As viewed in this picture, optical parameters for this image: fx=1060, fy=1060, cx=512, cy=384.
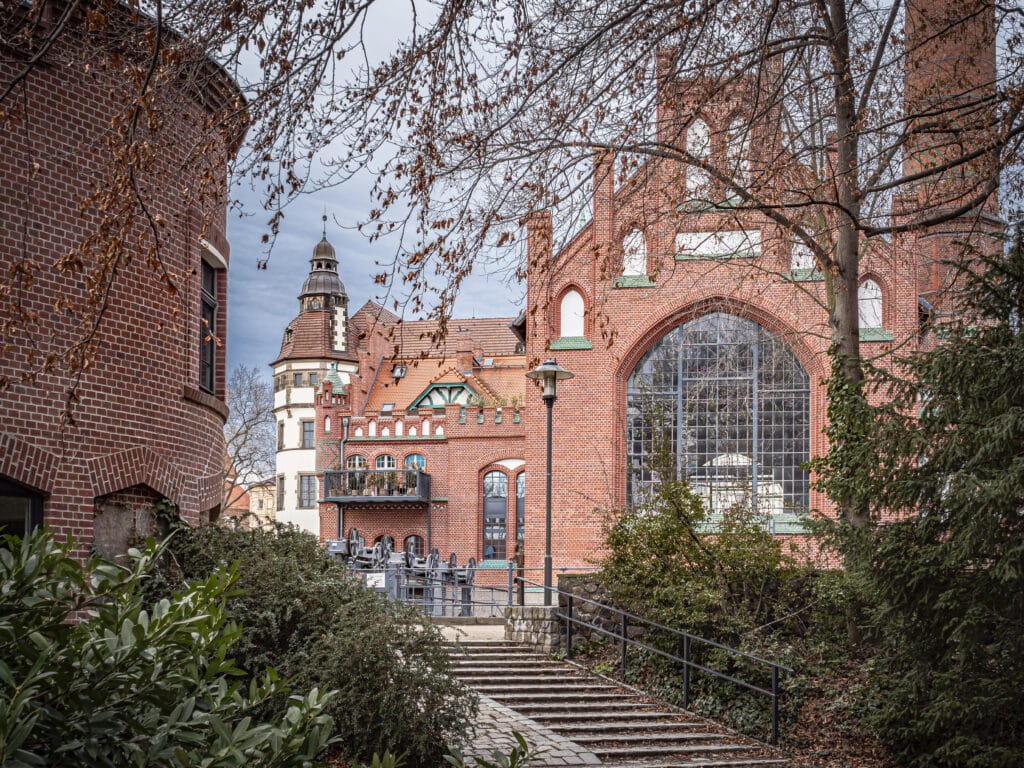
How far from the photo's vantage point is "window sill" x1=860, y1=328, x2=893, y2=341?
25797mm

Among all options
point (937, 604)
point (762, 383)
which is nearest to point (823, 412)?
point (762, 383)

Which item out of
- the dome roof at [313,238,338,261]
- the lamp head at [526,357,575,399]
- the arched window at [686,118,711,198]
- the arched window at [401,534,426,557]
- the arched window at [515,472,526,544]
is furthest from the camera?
the dome roof at [313,238,338,261]

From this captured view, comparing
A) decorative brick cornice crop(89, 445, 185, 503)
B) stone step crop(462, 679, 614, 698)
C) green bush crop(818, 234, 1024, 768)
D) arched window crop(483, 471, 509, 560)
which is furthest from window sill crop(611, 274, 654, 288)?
arched window crop(483, 471, 509, 560)

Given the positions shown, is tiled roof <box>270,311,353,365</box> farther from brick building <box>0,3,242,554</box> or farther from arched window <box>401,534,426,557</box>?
brick building <box>0,3,242,554</box>

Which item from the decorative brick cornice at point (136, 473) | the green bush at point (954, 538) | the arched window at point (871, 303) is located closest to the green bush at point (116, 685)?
the decorative brick cornice at point (136, 473)

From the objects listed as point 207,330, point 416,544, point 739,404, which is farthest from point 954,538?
point 416,544

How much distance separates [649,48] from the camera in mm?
8055

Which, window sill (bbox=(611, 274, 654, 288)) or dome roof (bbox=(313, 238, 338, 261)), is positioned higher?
dome roof (bbox=(313, 238, 338, 261))

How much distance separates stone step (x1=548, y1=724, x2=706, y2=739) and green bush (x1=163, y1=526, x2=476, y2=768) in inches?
99.9

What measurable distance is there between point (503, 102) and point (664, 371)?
749 inches

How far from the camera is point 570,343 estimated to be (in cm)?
2697

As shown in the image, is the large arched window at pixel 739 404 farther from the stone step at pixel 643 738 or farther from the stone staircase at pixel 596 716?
the stone step at pixel 643 738

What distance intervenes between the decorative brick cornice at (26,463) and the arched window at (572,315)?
1820 cm

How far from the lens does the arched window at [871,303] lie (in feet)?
85.2
